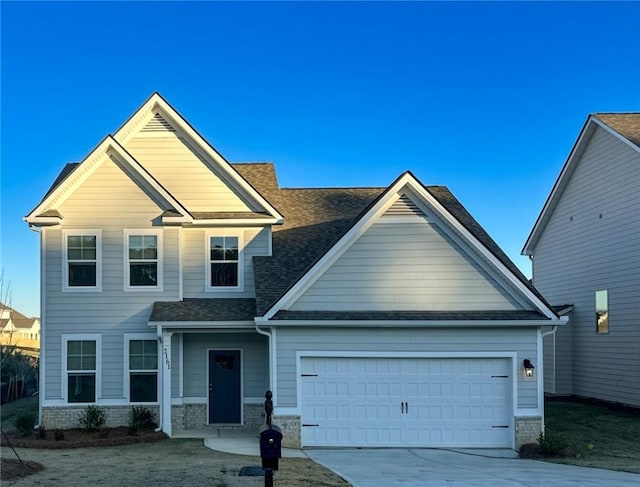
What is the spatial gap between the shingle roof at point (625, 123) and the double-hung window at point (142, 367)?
48.4ft

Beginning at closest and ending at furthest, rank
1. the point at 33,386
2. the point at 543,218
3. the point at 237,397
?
the point at 237,397 → the point at 543,218 → the point at 33,386

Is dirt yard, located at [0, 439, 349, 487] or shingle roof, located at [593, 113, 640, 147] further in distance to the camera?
shingle roof, located at [593, 113, 640, 147]

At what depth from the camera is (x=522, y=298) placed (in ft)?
51.6

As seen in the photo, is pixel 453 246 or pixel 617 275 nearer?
pixel 453 246

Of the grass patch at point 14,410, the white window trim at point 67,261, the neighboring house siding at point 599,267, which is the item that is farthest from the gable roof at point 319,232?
the grass patch at point 14,410

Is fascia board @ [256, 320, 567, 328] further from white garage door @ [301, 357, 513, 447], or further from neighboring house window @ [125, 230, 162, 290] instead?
neighboring house window @ [125, 230, 162, 290]

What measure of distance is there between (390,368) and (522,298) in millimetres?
3476

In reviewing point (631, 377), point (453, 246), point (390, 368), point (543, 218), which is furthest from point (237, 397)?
point (543, 218)

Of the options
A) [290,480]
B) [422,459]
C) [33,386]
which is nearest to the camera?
[290,480]

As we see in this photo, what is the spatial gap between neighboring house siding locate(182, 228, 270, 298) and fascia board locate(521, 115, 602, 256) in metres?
11.6

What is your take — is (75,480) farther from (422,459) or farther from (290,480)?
(422,459)

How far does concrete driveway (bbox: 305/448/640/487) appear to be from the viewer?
10.9 m

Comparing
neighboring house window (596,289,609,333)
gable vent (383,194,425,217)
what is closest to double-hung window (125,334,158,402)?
gable vent (383,194,425,217)

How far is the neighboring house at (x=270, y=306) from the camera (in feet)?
51.0
